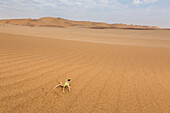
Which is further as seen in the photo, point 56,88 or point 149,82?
point 149,82

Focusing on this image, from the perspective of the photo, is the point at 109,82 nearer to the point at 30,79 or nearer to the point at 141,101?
the point at 141,101

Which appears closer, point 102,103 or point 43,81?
point 102,103

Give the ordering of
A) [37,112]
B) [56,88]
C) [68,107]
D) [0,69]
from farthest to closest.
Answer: [0,69]
[56,88]
[68,107]
[37,112]

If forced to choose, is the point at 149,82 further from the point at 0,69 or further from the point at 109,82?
the point at 0,69

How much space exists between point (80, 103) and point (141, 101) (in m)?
0.85

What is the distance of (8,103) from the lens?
1.40 meters

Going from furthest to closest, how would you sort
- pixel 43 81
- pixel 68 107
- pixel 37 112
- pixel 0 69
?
pixel 0 69 < pixel 43 81 < pixel 68 107 < pixel 37 112

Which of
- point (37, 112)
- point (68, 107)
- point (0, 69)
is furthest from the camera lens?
point (0, 69)

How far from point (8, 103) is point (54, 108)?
1.70ft

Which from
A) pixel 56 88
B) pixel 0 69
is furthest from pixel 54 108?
pixel 0 69

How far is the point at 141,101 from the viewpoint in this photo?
1715 mm

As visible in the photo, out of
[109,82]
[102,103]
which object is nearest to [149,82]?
[109,82]

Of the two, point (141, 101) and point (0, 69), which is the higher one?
point (0, 69)

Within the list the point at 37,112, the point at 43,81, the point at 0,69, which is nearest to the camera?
the point at 37,112
